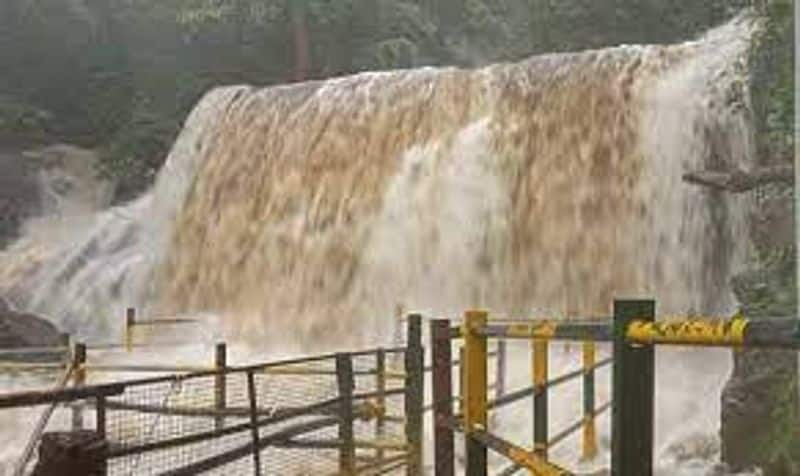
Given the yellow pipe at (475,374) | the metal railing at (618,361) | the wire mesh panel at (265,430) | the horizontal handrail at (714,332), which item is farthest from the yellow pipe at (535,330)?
the wire mesh panel at (265,430)

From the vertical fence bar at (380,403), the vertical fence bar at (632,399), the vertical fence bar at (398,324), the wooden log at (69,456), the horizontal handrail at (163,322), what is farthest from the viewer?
the horizontal handrail at (163,322)

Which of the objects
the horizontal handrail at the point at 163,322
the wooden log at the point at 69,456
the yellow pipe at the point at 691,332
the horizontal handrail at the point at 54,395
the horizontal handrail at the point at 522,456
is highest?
the yellow pipe at the point at 691,332

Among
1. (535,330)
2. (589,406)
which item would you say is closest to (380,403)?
(589,406)

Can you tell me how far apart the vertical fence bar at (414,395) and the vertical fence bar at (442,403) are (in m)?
1.84

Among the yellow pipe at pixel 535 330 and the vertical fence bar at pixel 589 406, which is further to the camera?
the vertical fence bar at pixel 589 406

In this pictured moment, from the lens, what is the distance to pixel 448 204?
53.0 feet

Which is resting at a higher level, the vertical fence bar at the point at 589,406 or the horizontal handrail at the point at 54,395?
the horizontal handrail at the point at 54,395

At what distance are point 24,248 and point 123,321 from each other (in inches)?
172

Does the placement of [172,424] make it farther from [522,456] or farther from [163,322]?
[163,322]

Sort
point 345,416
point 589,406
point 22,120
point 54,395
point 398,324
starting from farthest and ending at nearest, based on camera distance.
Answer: point 22,120, point 398,324, point 589,406, point 345,416, point 54,395

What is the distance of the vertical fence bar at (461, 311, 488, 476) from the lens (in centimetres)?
456

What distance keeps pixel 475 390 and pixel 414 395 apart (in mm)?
2598

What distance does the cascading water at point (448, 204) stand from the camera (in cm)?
1439

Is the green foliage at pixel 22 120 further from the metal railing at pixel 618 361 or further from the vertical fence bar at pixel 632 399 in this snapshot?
the vertical fence bar at pixel 632 399
